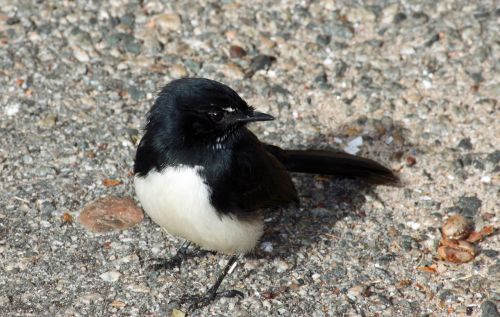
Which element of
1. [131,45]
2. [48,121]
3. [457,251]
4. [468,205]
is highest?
[131,45]

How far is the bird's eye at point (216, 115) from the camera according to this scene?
5125 mm

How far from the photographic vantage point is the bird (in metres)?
5.10

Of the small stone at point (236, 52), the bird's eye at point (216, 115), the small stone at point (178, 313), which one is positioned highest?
the bird's eye at point (216, 115)

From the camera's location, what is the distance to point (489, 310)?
214 inches

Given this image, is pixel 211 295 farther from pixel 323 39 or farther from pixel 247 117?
pixel 323 39

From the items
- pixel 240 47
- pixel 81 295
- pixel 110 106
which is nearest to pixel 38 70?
pixel 110 106

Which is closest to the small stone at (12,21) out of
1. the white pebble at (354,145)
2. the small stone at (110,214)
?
the small stone at (110,214)

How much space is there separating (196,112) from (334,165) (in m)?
1.59

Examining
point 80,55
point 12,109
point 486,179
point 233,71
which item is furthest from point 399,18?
point 12,109

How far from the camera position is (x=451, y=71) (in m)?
7.45

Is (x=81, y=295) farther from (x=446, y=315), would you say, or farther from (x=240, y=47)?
(x=240, y=47)

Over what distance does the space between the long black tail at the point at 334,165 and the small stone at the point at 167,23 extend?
6.76 feet

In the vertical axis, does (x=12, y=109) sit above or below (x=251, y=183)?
below

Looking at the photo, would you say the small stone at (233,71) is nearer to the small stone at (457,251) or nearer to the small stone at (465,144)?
the small stone at (465,144)
